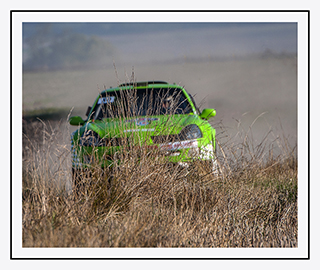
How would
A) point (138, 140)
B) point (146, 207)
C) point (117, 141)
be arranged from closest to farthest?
point (146, 207) < point (138, 140) < point (117, 141)

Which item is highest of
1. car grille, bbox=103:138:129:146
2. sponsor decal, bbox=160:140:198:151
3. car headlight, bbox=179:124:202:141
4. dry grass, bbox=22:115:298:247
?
car headlight, bbox=179:124:202:141

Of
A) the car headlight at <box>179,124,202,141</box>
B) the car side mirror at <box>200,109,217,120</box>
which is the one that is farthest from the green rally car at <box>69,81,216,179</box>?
the car side mirror at <box>200,109,217,120</box>

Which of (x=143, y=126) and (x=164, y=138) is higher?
(x=143, y=126)

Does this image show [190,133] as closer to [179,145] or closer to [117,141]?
[179,145]

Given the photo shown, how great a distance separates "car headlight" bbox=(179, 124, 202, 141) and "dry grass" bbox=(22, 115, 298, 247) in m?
0.49

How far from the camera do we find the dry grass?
9.22 ft

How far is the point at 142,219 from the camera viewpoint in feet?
10.0

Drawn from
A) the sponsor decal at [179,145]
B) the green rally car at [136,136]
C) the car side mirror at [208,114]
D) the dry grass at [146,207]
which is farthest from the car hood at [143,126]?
the car side mirror at [208,114]

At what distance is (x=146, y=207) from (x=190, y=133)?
1.39 metres

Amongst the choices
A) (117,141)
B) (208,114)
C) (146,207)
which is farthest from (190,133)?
(146,207)

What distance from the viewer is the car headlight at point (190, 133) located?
429cm

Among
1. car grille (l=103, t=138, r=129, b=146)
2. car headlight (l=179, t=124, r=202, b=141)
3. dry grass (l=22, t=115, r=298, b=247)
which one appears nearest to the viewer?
dry grass (l=22, t=115, r=298, b=247)

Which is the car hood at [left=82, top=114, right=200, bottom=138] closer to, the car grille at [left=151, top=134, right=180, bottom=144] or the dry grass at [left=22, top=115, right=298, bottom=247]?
the car grille at [left=151, top=134, right=180, bottom=144]

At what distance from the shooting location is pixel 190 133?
14.6 ft
